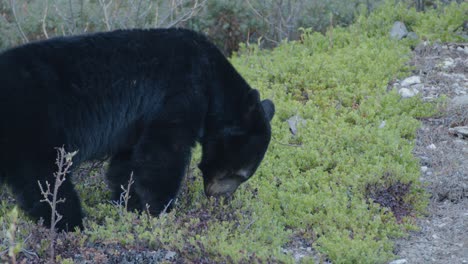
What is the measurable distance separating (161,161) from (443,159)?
3.29 meters

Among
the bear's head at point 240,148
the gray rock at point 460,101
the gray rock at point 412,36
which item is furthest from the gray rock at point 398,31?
the bear's head at point 240,148

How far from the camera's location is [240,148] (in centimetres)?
675

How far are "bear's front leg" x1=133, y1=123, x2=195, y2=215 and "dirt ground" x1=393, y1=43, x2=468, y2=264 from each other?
1881 mm

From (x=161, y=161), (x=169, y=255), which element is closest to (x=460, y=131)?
(x=161, y=161)

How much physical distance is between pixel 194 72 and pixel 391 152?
2.59 m

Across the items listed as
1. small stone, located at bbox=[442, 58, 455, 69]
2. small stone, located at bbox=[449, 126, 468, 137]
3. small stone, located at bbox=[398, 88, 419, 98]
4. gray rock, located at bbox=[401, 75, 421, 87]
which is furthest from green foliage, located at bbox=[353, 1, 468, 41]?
small stone, located at bbox=[449, 126, 468, 137]

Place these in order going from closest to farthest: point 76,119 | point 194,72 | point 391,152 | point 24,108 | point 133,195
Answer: point 24,108 < point 76,119 < point 194,72 < point 133,195 < point 391,152

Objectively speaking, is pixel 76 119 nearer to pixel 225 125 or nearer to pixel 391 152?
pixel 225 125

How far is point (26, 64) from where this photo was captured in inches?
220

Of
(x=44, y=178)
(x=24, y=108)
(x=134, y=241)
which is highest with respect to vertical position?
(x=24, y=108)

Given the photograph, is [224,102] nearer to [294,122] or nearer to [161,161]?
[161,161]

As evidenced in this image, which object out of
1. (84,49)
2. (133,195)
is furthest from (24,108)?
(133,195)

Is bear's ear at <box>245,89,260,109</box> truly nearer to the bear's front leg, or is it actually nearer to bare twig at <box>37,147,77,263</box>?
the bear's front leg

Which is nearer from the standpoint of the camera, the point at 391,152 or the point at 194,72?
the point at 194,72
